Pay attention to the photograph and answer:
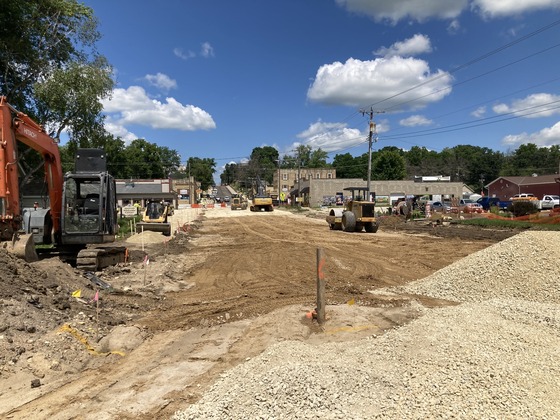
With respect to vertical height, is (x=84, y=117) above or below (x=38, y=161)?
above

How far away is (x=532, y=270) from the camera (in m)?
8.56

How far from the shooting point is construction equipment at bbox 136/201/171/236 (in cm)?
2386

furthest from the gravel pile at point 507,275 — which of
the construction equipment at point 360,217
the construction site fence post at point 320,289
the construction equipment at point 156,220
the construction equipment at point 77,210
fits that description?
the construction equipment at point 156,220

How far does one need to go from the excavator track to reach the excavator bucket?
1.96 metres

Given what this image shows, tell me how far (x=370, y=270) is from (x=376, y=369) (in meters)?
8.74

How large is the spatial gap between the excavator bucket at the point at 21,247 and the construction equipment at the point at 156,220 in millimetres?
14738

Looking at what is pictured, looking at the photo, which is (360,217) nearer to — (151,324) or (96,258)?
(96,258)

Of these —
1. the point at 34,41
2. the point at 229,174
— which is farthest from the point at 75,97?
the point at 229,174

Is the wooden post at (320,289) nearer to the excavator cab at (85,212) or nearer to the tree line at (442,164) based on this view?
the excavator cab at (85,212)

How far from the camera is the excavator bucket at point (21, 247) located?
27.9 feet

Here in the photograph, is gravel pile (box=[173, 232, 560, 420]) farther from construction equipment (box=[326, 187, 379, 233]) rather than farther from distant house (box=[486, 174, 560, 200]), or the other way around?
distant house (box=[486, 174, 560, 200])

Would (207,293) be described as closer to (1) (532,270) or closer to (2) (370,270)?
(2) (370,270)

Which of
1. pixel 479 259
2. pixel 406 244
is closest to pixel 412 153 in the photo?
pixel 406 244

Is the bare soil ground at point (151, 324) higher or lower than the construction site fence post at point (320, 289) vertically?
lower
